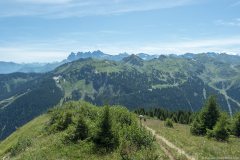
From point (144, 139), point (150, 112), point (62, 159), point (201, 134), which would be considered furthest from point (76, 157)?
point (150, 112)

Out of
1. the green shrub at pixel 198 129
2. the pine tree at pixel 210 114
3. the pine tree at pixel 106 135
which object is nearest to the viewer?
the pine tree at pixel 106 135

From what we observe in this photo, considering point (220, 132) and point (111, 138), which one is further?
point (220, 132)

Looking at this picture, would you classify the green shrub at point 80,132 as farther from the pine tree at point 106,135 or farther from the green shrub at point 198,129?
the green shrub at point 198,129

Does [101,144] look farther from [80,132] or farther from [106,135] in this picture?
[80,132]

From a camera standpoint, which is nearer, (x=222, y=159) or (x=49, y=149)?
(x=222, y=159)

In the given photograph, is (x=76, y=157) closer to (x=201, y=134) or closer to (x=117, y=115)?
(x=117, y=115)

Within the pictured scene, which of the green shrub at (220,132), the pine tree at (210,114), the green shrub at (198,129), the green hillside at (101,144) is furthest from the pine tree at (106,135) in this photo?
the pine tree at (210,114)

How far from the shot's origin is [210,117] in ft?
237

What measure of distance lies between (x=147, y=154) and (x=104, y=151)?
265 inches

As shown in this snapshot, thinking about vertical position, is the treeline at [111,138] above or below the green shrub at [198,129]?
above

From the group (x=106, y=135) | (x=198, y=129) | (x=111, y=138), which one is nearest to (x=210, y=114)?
(x=198, y=129)

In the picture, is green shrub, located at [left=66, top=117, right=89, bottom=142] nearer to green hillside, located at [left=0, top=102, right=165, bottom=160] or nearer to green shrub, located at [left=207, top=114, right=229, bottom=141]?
green hillside, located at [left=0, top=102, right=165, bottom=160]

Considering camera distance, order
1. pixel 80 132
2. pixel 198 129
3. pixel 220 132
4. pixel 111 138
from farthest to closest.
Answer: pixel 198 129
pixel 220 132
pixel 80 132
pixel 111 138

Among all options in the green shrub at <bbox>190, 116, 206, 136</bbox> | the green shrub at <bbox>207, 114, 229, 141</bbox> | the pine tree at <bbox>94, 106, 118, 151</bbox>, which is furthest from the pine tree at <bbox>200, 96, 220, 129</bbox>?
the pine tree at <bbox>94, 106, 118, 151</bbox>
